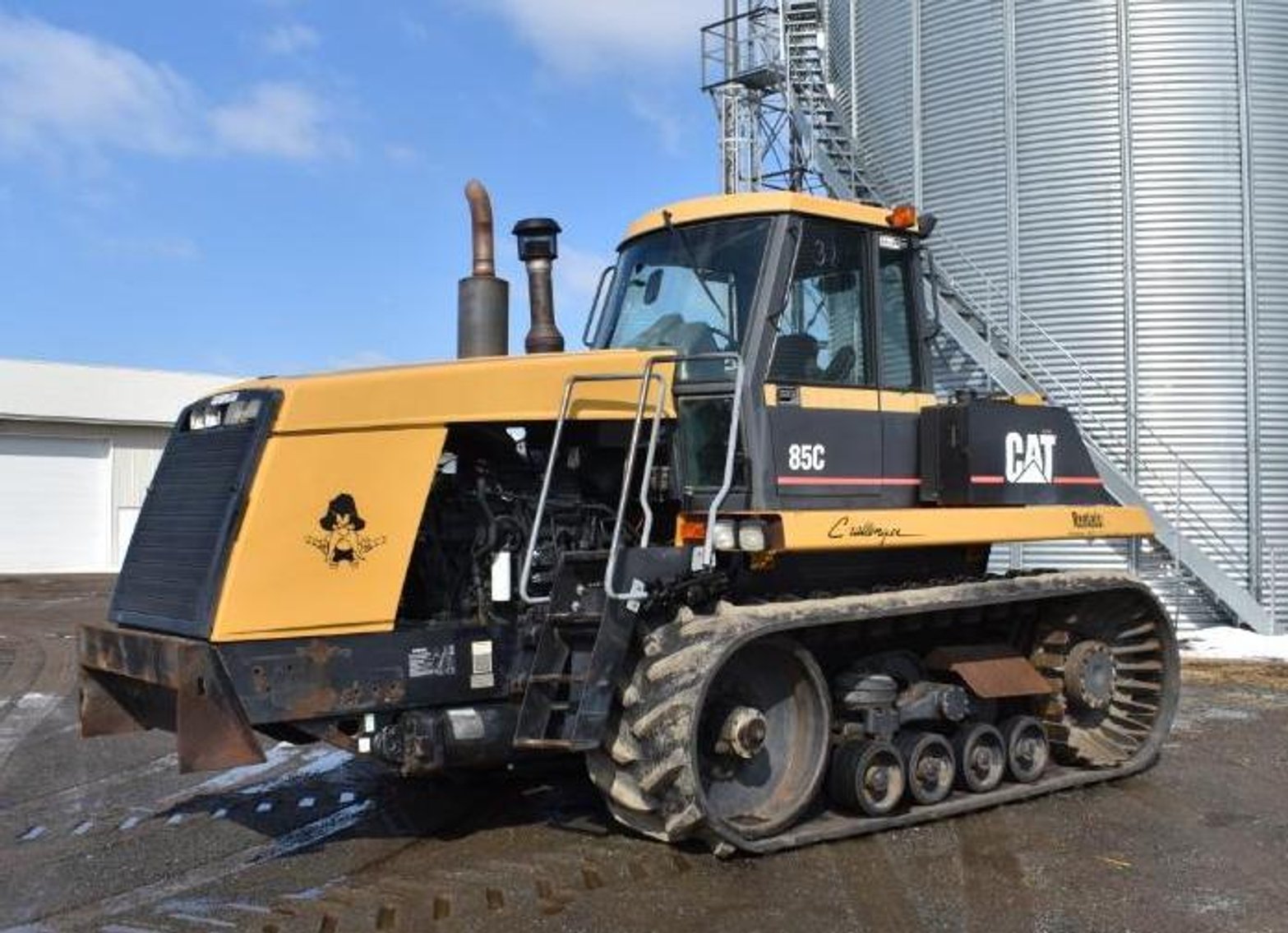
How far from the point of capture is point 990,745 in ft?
24.9

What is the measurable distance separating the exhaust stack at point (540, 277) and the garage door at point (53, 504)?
27782mm

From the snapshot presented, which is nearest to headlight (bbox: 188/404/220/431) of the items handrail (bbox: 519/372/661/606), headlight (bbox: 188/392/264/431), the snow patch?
headlight (bbox: 188/392/264/431)

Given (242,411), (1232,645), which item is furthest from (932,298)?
(1232,645)

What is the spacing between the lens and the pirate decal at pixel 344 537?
5.92 meters

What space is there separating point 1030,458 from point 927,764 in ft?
6.46

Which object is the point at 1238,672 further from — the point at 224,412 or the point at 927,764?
the point at 224,412

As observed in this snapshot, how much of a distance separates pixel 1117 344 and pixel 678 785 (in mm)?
12045

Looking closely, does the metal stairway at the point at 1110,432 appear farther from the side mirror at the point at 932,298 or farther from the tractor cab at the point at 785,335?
the tractor cab at the point at 785,335

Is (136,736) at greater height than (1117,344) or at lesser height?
lesser

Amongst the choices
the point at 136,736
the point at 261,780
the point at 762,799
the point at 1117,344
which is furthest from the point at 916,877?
the point at 1117,344

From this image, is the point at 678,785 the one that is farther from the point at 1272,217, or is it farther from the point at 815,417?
the point at 1272,217

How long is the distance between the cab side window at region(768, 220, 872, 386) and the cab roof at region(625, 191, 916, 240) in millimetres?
82

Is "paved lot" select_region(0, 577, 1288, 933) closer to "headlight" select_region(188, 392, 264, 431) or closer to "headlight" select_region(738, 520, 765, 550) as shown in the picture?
"headlight" select_region(738, 520, 765, 550)

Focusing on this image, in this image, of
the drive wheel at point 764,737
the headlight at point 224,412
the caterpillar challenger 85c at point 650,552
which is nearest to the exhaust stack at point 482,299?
the caterpillar challenger 85c at point 650,552
